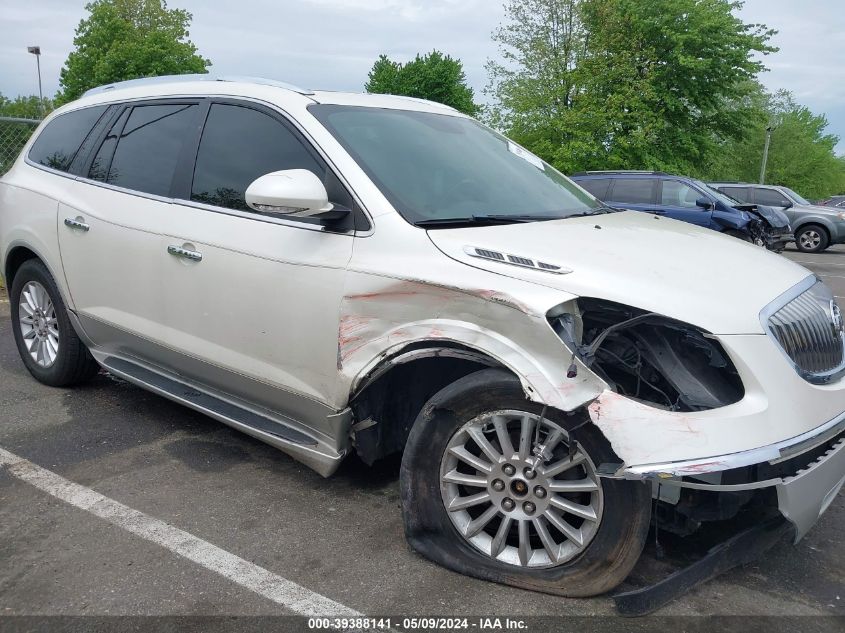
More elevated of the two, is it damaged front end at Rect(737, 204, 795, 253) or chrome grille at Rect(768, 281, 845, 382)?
chrome grille at Rect(768, 281, 845, 382)

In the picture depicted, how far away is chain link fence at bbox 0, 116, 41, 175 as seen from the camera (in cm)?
898

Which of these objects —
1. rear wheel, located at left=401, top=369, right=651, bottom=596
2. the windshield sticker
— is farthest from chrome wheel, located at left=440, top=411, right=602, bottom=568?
the windshield sticker

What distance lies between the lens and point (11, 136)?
29.7 ft

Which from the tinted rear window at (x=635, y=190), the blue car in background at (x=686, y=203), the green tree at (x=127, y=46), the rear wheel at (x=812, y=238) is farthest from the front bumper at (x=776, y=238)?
the green tree at (x=127, y=46)

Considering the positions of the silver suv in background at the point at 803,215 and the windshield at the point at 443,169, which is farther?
the silver suv in background at the point at 803,215

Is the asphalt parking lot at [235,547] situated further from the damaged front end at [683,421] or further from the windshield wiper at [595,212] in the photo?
the windshield wiper at [595,212]

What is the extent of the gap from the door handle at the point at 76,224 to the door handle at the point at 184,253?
2.75 ft

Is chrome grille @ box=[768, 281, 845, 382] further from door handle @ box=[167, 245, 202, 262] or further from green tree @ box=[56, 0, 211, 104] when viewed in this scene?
green tree @ box=[56, 0, 211, 104]

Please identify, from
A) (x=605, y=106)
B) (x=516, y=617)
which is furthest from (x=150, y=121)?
(x=605, y=106)

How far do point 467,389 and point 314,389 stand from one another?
2.50 feet

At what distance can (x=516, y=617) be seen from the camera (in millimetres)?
2549

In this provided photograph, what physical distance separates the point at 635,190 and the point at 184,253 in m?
11.6

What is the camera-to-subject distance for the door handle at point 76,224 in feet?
13.5

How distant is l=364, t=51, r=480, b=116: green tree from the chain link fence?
38606mm
